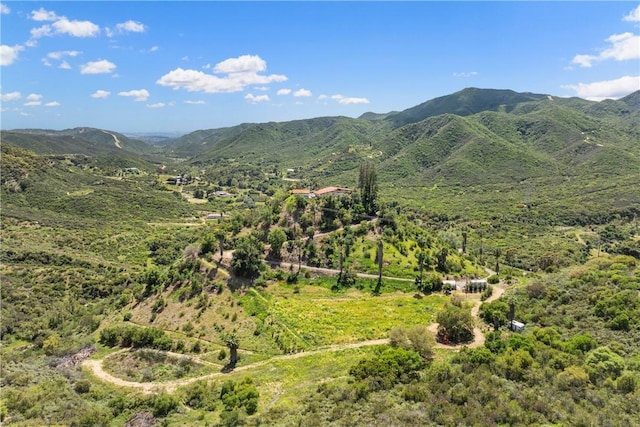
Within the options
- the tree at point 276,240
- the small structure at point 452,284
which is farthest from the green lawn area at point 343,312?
the tree at point 276,240

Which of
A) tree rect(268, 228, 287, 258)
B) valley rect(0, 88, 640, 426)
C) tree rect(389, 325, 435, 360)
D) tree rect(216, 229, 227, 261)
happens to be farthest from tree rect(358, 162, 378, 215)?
tree rect(389, 325, 435, 360)

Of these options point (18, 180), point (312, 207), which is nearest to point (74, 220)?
point (18, 180)

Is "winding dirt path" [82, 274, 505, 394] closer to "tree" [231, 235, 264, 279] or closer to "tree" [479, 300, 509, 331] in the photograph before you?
"tree" [479, 300, 509, 331]

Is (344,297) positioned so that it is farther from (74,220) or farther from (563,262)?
(74,220)

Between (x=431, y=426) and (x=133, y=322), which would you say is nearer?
(x=431, y=426)

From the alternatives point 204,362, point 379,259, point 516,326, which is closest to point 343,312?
point 379,259

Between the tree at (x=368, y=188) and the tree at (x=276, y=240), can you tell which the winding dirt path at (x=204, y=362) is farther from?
the tree at (x=368, y=188)
